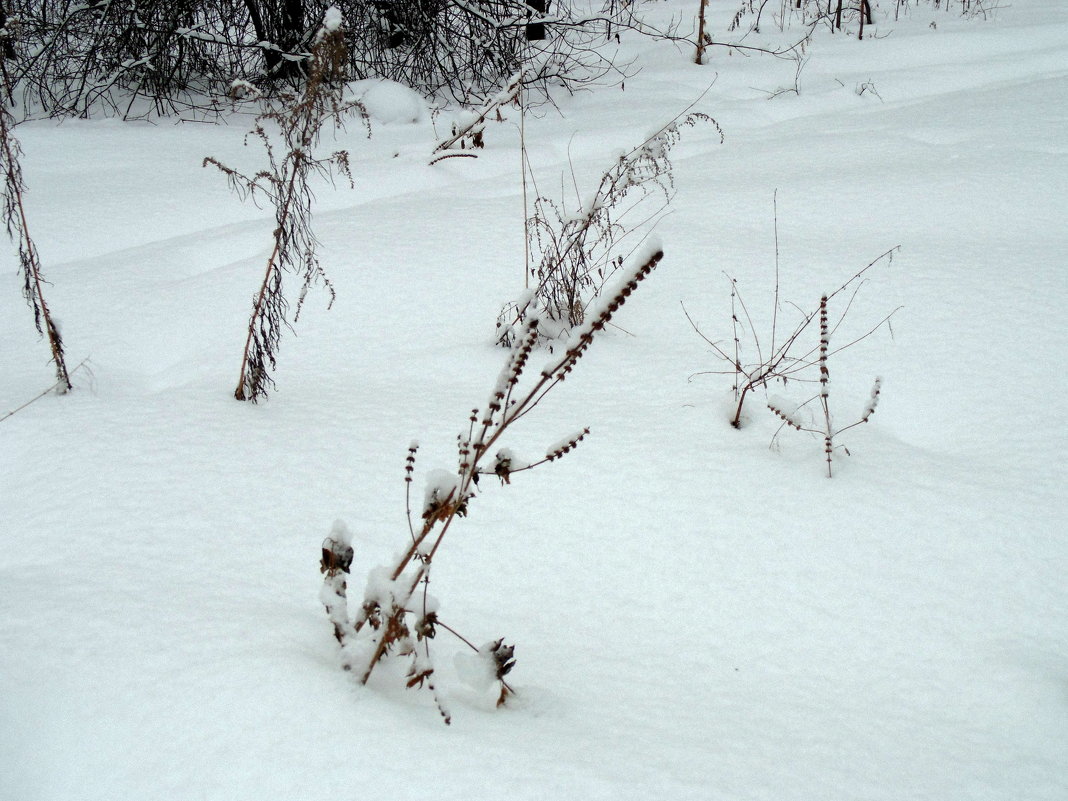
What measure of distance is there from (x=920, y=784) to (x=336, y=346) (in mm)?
1899

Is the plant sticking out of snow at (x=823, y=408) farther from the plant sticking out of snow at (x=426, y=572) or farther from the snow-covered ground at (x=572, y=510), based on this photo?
the plant sticking out of snow at (x=426, y=572)

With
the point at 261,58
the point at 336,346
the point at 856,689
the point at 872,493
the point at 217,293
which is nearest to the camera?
the point at 856,689

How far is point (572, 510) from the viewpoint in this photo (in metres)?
1.74

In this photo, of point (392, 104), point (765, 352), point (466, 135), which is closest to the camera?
point (765, 352)

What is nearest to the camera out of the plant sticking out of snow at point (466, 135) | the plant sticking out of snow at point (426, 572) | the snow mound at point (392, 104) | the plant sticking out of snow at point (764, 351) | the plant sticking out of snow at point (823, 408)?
the plant sticking out of snow at point (426, 572)

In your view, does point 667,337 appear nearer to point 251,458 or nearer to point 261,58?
point 251,458

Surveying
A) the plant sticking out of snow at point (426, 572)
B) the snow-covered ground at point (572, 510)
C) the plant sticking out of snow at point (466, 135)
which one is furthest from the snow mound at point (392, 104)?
the plant sticking out of snow at point (426, 572)

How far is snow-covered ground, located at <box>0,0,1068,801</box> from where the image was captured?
1038 mm

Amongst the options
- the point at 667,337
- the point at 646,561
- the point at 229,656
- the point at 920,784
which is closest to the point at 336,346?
the point at 667,337

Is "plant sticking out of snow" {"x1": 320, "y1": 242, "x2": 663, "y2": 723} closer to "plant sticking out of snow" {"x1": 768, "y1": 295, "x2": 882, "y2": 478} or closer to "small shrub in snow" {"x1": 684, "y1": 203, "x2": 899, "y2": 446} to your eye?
"plant sticking out of snow" {"x1": 768, "y1": 295, "x2": 882, "y2": 478}

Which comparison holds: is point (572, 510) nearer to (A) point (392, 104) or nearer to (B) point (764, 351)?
(B) point (764, 351)

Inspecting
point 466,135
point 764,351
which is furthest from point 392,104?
point 764,351

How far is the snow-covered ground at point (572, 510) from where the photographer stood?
1038 mm

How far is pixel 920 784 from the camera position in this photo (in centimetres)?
107
